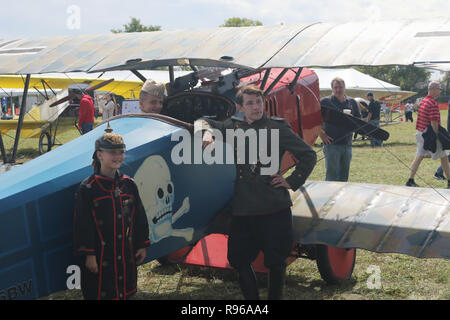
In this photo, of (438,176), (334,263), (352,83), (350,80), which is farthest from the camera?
(350,80)

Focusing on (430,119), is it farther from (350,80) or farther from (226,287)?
(350,80)

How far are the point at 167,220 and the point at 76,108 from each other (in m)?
15.7

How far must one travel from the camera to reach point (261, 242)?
3439mm

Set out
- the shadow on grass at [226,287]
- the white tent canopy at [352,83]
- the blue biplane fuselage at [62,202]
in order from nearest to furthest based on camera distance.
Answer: the blue biplane fuselage at [62,202] < the shadow on grass at [226,287] < the white tent canopy at [352,83]

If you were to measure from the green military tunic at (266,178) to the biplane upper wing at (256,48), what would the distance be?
2.71 ft

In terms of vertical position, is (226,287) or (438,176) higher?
(226,287)

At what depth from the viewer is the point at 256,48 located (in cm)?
467

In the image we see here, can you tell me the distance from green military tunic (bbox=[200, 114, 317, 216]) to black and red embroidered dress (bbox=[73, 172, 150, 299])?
0.71m

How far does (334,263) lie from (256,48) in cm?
209

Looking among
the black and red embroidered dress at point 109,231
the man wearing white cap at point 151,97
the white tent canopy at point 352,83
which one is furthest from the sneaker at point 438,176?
the white tent canopy at point 352,83

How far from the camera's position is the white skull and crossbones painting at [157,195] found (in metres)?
3.37

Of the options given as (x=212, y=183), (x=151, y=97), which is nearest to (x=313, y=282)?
(x=212, y=183)

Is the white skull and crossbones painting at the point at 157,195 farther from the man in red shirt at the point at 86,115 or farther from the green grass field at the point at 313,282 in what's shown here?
the man in red shirt at the point at 86,115

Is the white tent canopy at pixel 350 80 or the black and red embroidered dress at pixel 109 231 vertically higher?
the black and red embroidered dress at pixel 109 231
